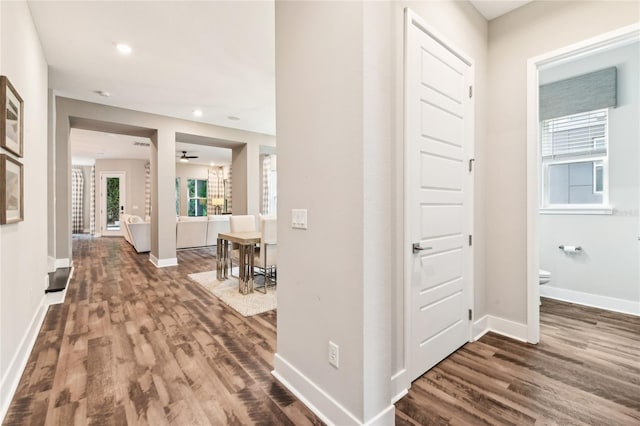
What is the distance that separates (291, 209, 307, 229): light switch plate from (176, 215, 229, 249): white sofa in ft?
20.9

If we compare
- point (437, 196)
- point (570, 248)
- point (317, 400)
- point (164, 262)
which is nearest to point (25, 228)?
point (317, 400)

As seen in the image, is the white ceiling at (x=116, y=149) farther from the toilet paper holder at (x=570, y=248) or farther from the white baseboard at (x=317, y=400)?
the toilet paper holder at (x=570, y=248)

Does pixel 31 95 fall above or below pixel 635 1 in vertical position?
below

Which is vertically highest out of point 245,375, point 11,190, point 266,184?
point 266,184

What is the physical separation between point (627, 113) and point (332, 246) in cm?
364

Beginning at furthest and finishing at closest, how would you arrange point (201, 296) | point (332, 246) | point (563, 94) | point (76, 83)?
point (76, 83) → point (201, 296) → point (563, 94) → point (332, 246)

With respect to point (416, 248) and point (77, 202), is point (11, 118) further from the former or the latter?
point (77, 202)

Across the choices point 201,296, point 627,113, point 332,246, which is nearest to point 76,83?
point 201,296

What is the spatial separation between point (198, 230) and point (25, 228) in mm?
5337

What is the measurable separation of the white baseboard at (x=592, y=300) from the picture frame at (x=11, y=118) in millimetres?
5183

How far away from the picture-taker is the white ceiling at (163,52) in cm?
251

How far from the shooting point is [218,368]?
208cm

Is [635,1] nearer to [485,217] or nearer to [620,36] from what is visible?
[620,36]

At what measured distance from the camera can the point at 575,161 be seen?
3.49 m
